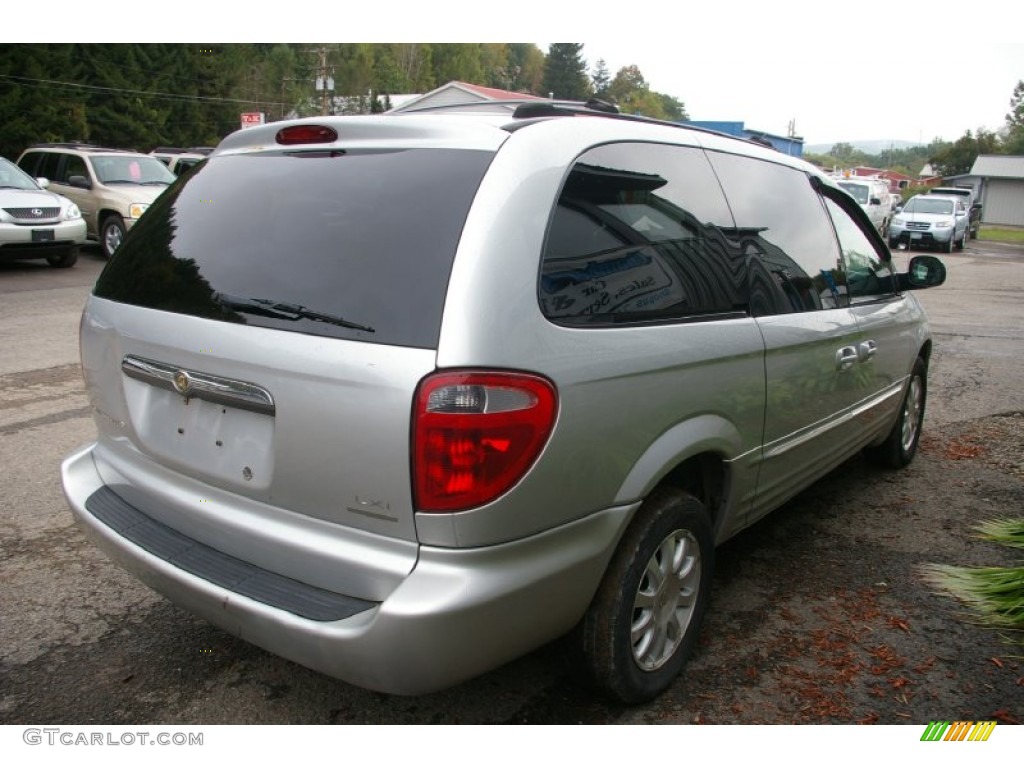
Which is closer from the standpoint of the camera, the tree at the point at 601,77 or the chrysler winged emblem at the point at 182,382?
the chrysler winged emblem at the point at 182,382

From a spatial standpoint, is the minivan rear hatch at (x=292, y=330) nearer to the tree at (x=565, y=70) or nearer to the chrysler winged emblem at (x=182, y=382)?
the chrysler winged emblem at (x=182, y=382)

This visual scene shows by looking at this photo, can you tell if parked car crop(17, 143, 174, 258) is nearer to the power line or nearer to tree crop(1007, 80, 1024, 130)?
the power line

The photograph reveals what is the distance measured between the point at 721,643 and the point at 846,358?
4.62 feet

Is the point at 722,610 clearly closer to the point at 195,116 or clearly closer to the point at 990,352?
the point at 990,352

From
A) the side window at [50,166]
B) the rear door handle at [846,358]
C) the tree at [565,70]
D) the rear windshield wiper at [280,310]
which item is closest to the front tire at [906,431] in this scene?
the rear door handle at [846,358]

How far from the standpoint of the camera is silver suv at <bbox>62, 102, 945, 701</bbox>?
2.00 metres

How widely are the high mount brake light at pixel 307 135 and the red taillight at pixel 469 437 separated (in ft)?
3.28

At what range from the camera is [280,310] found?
2.22 m

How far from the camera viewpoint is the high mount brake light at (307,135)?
2.52 m

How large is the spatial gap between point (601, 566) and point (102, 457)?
1.75 m

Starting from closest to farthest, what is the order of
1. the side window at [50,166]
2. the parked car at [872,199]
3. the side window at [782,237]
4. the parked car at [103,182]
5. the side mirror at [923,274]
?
the side window at [782,237], the side mirror at [923,274], the parked car at [103,182], the side window at [50,166], the parked car at [872,199]

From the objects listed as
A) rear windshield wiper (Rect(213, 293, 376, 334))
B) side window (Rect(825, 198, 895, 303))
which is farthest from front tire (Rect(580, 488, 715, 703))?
side window (Rect(825, 198, 895, 303))

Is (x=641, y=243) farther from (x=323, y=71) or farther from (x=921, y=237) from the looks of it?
(x=323, y=71)

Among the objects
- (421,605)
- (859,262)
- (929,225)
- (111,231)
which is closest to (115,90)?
(111,231)
